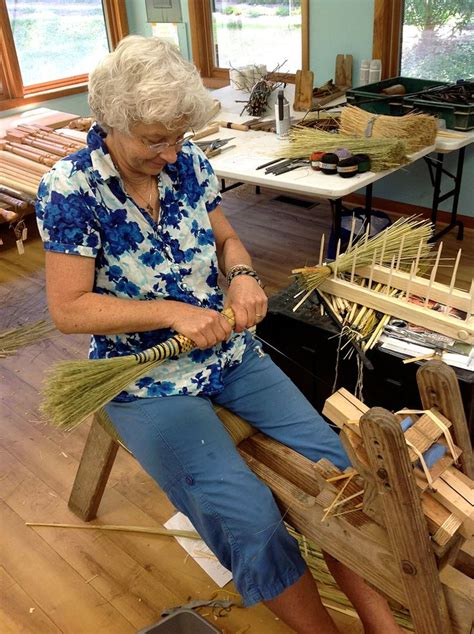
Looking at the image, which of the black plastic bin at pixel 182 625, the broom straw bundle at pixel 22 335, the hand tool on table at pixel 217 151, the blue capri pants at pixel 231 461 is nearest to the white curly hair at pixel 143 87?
the blue capri pants at pixel 231 461

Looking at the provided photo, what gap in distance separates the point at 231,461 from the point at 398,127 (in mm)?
2114

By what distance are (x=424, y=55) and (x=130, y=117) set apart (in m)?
3.18

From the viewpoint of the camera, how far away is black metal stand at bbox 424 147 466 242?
12.1ft

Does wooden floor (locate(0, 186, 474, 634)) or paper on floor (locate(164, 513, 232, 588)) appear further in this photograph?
paper on floor (locate(164, 513, 232, 588))

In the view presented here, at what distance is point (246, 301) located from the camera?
5.57 ft

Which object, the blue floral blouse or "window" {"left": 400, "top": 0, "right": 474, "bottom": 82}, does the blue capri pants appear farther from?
"window" {"left": 400, "top": 0, "right": 474, "bottom": 82}

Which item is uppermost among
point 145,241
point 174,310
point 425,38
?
point 425,38

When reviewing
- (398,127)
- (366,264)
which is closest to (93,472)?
(366,264)

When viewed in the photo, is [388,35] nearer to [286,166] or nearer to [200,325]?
[286,166]

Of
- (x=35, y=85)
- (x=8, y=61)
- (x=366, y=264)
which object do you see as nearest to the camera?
(x=366, y=264)

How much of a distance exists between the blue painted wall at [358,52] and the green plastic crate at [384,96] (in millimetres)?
457

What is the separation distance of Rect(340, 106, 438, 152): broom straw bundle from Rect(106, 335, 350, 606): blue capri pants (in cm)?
178

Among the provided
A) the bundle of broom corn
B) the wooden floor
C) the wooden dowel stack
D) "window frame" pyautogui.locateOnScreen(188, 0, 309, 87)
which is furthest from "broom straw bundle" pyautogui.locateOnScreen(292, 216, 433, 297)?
"window frame" pyautogui.locateOnScreen(188, 0, 309, 87)

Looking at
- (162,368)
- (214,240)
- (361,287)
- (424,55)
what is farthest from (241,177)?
(424,55)
